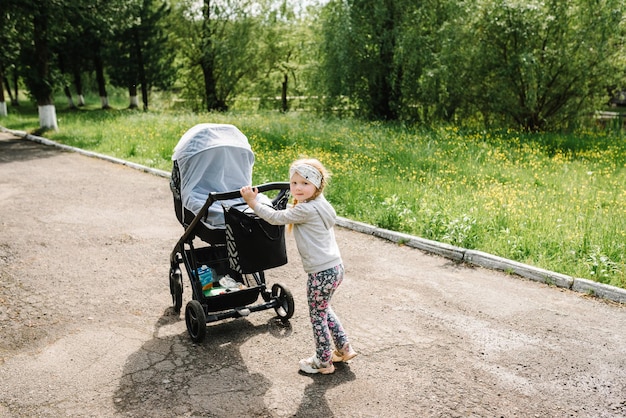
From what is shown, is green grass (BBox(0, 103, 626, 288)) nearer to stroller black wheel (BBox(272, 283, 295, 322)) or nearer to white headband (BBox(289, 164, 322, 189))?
stroller black wheel (BBox(272, 283, 295, 322))

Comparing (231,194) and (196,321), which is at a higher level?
(231,194)

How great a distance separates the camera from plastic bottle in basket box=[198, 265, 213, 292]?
487 cm

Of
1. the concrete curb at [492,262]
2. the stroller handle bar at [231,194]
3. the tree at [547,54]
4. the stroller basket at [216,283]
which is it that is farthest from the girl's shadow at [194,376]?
the tree at [547,54]

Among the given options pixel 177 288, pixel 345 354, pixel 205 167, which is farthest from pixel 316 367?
pixel 205 167

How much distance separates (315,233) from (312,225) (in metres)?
0.06

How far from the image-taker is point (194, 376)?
4.12 m

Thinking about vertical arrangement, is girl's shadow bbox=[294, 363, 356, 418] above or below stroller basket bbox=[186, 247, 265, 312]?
below

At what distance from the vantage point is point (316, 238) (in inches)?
156

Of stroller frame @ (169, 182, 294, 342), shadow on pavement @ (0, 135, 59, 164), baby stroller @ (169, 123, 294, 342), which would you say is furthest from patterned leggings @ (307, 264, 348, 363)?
shadow on pavement @ (0, 135, 59, 164)

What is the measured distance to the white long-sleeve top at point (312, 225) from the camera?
153 inches

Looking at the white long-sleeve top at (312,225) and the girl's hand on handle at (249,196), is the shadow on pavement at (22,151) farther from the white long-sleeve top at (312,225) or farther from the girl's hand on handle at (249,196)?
the white long-sleeve top at (312,225)

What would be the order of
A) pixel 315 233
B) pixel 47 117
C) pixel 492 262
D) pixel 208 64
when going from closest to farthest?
pixel 315 233
pixel 492 262
pixel 47 117
pixel 208 64

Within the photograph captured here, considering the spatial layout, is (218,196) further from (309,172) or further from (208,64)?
(208,64)

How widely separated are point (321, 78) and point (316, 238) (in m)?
18.5
